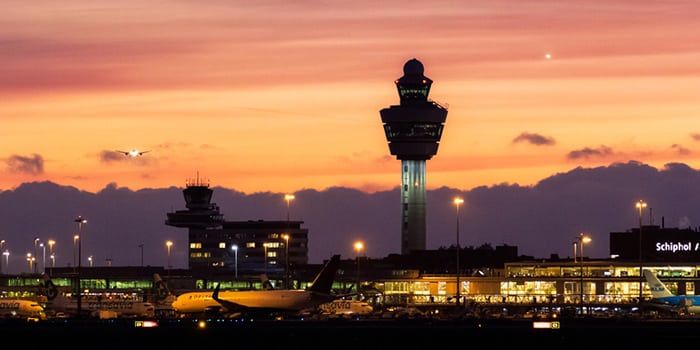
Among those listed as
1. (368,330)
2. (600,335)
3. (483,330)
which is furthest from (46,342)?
(600,335)

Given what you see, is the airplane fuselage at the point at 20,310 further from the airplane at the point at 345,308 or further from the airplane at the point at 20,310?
the airplane at the point at 345,308

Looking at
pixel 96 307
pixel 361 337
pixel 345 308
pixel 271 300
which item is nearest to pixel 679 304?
pixel 345 308

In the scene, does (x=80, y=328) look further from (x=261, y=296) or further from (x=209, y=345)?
(x=261, y=296)

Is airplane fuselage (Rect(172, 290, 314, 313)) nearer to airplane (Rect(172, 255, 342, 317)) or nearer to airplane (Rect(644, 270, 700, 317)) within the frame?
airplane (Rect(172, 255, 342, 317))

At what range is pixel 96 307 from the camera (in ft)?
631

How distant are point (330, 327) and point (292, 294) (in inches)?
2011

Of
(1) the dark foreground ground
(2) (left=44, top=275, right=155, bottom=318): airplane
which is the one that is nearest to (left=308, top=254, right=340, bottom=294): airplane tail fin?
(2) (left=44, top=275, right=155, bottom=318): airplane

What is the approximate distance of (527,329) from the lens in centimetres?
10469

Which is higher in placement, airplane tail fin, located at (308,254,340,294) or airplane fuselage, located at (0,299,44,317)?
airplane tail fin, located at (308,254,340,294)

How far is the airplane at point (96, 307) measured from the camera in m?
184

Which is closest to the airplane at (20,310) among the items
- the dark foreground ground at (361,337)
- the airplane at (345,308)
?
the airplane at (345,308)

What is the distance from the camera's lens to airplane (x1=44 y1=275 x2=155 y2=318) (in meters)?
184

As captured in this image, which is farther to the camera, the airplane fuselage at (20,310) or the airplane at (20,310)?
the airplane fuselage at (20,310)

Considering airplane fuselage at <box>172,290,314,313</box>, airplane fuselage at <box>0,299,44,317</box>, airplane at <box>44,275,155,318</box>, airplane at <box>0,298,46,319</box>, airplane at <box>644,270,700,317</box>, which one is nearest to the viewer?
airplane fuselage at <box>172,290,314,313</box>
